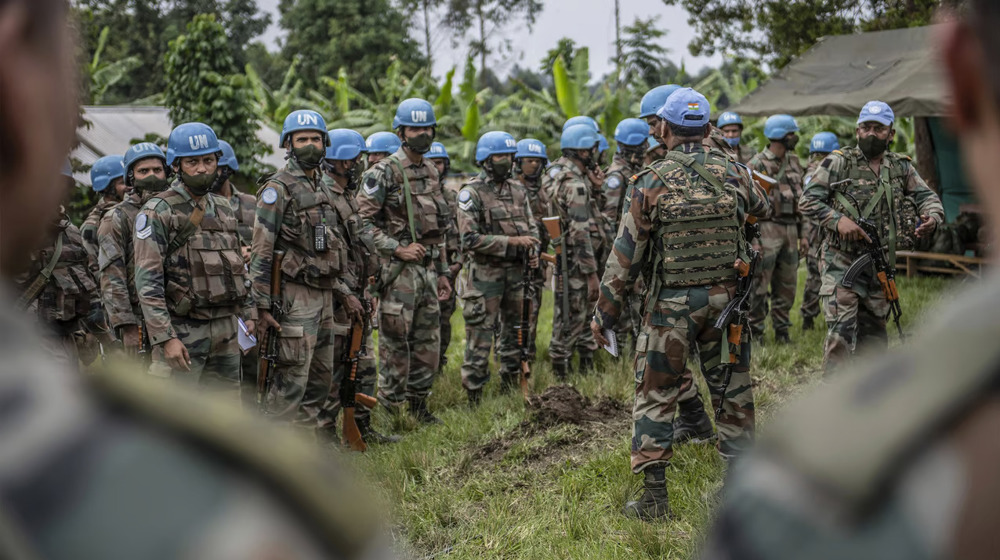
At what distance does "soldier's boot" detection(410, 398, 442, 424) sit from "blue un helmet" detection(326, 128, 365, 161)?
7.12 feet

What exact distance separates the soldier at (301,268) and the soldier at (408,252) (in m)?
0.77

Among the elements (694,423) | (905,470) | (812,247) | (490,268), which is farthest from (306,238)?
(812,247)

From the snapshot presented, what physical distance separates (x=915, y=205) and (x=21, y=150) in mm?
7356

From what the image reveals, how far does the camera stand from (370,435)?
6.82m

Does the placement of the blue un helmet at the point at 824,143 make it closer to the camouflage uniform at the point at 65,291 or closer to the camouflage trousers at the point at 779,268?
the camouflage trousers at the point at 779,268

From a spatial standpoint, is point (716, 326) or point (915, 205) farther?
point (915, 205)

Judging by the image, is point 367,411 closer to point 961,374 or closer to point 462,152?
point 961,374

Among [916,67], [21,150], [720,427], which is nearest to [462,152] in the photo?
[916,67]

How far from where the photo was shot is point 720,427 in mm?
5199

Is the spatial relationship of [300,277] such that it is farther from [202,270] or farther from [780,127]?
[780,127]

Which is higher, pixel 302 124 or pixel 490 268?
pixel 302 124

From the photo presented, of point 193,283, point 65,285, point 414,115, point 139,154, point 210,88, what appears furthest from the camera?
point 210,88

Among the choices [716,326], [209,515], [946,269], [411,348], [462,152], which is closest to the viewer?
[209,515]

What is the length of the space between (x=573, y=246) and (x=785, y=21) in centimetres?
1359
